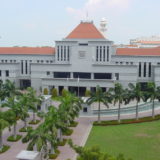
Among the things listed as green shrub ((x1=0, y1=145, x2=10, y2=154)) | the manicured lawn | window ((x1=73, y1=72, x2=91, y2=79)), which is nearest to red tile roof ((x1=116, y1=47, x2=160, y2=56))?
window ((x1=73, y1=72, x2=91, y2=79))

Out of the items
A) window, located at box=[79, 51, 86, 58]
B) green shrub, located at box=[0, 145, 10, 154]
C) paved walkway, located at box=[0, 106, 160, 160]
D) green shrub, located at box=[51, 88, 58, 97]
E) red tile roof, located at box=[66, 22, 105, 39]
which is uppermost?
red tile roof, located at box=[66, 22, 105, 39]

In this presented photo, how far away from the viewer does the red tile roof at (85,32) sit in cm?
6227

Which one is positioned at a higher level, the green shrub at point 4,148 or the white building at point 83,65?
the white building at point 83,65

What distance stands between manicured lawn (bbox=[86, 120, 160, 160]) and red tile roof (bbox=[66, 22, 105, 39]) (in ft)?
99.4

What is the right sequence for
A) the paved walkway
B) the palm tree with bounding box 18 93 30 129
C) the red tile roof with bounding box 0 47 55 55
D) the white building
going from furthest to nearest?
1. the red tile roof with bounding box 0 47 55 55
2. the white building
3. the palm tree with bounding box 18 93 30 129
4. the paved walkway

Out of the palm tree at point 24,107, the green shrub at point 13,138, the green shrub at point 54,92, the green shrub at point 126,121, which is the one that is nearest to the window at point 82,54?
the green shrub at point 54,92

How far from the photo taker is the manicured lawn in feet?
85.6

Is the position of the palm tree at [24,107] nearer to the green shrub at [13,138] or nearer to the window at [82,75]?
the green shrub at [13,138]

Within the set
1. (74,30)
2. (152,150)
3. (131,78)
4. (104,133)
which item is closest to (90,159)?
(152,150)

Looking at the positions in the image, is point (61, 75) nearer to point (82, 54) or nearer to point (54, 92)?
point (54, 92)

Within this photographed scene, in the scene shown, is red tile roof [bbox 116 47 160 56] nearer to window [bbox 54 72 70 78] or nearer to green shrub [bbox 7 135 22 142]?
window [bbox 54 72 70 78]

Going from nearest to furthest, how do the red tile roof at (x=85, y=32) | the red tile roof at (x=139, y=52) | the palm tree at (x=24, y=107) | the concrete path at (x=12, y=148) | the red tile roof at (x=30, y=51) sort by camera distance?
the concrete path at (x=12, y=148)
the palm tree at (x=24, y=107)
the red tile roof at (x=139, y=52)
the red tile roof at (x=85, y=32)
the red tile roof at (x=30, y=51)

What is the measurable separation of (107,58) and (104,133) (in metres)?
29.6

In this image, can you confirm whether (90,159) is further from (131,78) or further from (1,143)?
(131,78)
